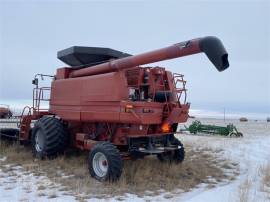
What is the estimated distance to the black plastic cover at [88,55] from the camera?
31.2ft

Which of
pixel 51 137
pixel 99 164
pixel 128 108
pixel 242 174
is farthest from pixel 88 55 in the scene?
pixel 242 174

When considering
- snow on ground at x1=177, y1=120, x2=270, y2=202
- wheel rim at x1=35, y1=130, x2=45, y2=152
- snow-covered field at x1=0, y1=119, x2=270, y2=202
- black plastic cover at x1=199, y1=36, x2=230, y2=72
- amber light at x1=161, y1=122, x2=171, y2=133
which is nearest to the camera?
snow-covered field at x1=0, y1=119, x2=270, y2=202

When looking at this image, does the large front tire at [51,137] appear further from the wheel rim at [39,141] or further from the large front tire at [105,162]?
the large front tire at [105,162]

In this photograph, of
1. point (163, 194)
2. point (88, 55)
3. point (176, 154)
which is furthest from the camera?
point (88, 55)

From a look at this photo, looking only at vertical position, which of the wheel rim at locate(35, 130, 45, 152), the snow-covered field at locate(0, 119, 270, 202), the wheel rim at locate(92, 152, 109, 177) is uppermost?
the wheel rim at locate(35, 130, 45, 152)

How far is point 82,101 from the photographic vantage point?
877cm

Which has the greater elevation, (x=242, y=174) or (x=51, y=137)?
(x=51, y=137)

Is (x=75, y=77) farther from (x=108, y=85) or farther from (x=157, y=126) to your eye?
(x=157, y=126)

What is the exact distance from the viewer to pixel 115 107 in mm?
7691

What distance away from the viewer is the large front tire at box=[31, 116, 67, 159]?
9070 millimetres

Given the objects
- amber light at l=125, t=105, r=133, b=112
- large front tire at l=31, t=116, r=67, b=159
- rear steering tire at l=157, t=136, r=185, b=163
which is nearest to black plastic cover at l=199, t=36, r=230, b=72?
amber light at l=125, t=105, r=133, b=112

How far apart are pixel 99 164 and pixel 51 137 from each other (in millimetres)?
2083

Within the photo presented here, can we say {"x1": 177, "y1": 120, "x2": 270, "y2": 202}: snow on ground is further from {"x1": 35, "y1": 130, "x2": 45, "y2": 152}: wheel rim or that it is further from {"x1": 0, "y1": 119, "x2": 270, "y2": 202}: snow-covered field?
{"x1": 35, "y1": 130, "x2": 45, "y2": 152}: wheel rim

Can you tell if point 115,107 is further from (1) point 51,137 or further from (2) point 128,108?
(1) point 51,137
